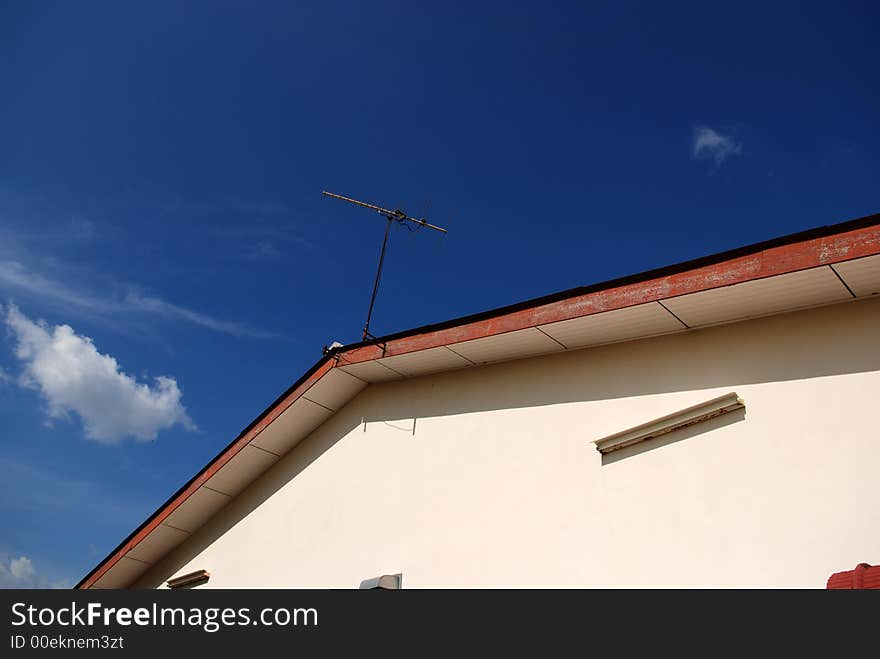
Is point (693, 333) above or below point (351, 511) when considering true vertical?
above

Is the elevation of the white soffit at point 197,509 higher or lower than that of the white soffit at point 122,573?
higher

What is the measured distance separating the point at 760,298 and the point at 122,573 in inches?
383

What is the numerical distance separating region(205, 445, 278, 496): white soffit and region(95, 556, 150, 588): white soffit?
216 centimetres

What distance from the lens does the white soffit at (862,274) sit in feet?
16.0

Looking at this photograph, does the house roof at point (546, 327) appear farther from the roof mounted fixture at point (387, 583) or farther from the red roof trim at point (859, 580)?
the roof mounted fixture at point (387, 583)

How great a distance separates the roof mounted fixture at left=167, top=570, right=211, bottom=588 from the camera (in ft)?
31.7

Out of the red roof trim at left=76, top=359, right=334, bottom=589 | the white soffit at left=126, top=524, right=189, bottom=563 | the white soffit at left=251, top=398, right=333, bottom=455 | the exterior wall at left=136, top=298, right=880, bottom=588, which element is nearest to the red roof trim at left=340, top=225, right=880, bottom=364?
the exterior wall at left=136, top=298, right=880, bottom=588

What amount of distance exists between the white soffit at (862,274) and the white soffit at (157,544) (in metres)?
8.82
